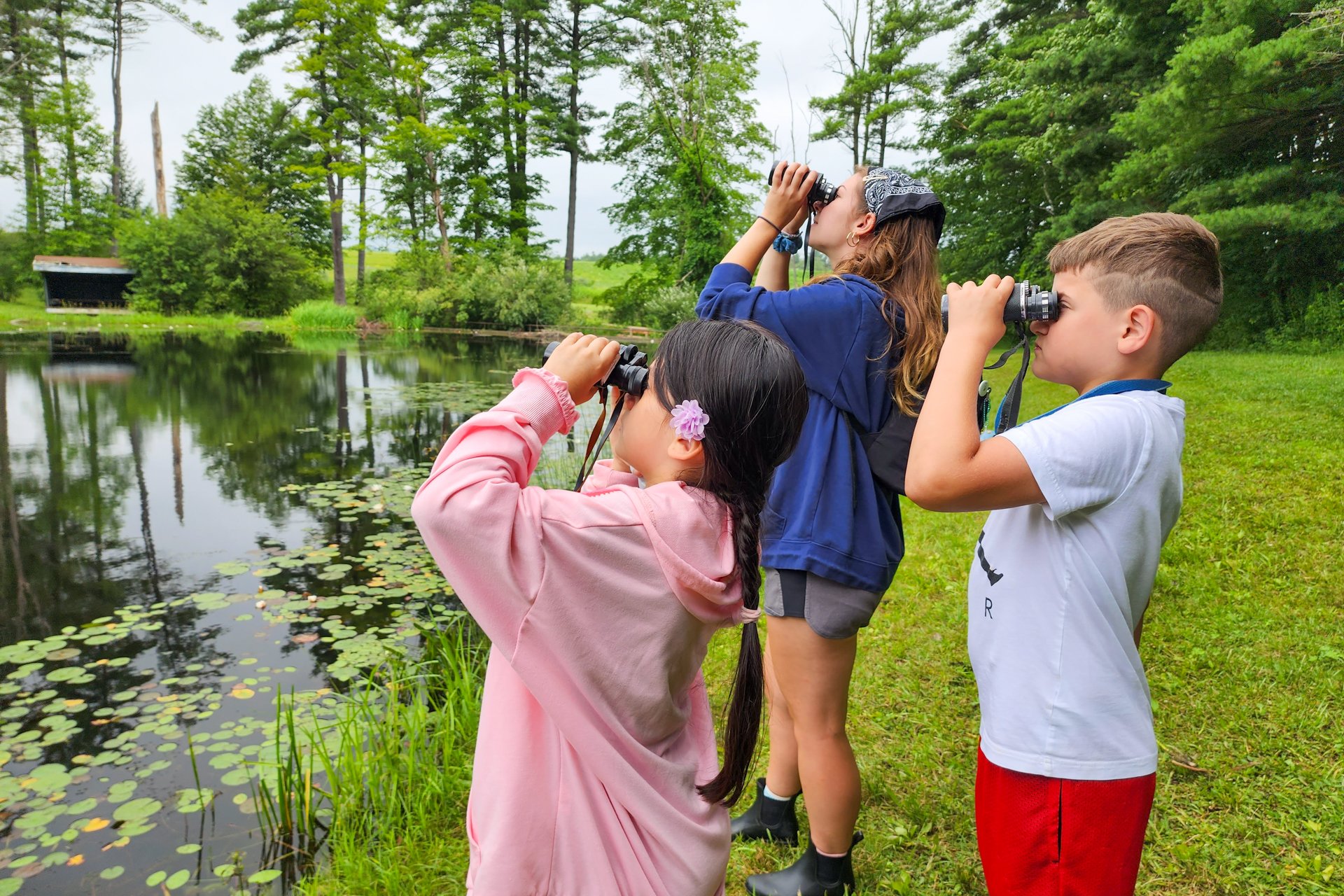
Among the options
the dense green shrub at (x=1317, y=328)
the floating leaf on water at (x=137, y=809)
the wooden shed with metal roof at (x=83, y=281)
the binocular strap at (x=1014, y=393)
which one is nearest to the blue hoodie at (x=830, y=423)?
the binocular strap at (x=1014, y=393)

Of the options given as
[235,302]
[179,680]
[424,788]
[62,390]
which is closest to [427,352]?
[62,390]

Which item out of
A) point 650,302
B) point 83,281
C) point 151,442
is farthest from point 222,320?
point 151,442

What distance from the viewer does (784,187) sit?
5.93 ft

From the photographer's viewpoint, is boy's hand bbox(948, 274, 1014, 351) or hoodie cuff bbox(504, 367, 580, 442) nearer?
hoodie cuff bbox(504, 367, 580, 442)

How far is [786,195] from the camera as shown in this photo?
181 cm

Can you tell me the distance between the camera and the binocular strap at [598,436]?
1247mm

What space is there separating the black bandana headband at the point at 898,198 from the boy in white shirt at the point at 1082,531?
0.51m

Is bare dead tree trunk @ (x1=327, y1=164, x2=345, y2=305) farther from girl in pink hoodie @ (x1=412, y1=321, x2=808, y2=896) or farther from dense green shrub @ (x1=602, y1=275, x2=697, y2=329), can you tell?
girl in pink hoodie @ (x1=412, y1=321, x2=808, y2=896)

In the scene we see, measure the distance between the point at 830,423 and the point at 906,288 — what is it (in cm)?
35

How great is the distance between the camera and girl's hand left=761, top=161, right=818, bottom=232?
1.80 meters

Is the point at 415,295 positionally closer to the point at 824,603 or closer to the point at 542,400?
the point at 824,603

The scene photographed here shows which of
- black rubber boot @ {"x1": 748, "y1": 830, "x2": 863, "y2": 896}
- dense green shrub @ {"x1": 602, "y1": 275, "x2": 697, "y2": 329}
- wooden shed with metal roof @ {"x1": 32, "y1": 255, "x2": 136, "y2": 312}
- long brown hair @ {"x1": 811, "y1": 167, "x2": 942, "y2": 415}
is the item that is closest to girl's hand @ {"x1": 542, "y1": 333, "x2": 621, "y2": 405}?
long brown hair @ {"x1": 811, "y1": 167, "x2": 942, "y2": 415}

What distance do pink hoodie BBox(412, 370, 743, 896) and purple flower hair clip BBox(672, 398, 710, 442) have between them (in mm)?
78

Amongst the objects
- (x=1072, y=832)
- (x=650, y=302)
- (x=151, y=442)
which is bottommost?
(x=151, y=442)
